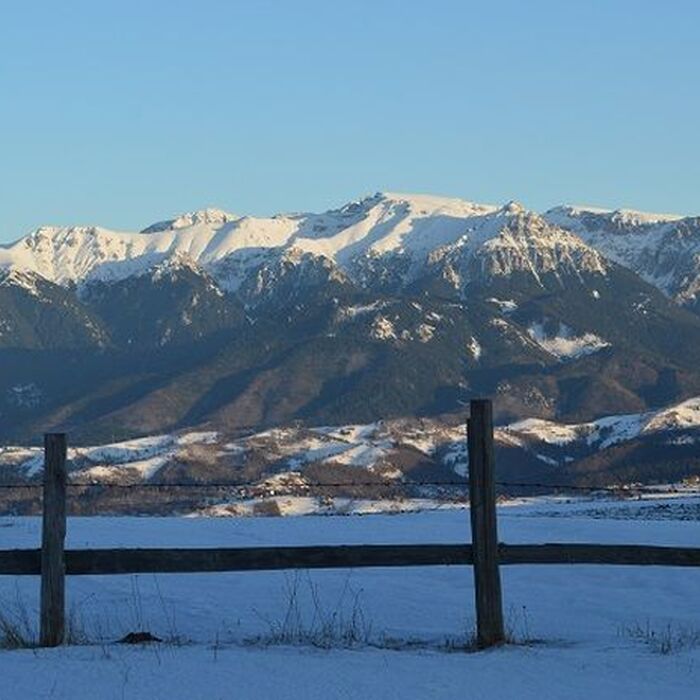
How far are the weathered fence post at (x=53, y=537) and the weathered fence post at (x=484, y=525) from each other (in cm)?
347

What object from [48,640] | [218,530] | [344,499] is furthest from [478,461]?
[344,499]

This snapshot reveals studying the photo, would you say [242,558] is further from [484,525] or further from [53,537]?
[484,525]

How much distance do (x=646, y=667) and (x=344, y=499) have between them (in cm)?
16407

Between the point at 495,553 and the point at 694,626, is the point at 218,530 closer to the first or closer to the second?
the point at 694,626

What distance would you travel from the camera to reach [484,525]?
13.6 m

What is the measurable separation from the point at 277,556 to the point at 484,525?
5.93 ft

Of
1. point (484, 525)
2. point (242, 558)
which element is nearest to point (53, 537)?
point (242, 558)

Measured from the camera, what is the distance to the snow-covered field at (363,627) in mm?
11391

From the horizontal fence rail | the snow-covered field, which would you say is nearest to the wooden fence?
the horizontal fence rail

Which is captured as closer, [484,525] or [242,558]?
[242,558]

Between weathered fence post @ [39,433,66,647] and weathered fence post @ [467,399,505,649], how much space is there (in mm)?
3469

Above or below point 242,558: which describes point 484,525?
above

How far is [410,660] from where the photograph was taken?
12.3m

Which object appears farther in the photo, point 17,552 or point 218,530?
point 218,530
